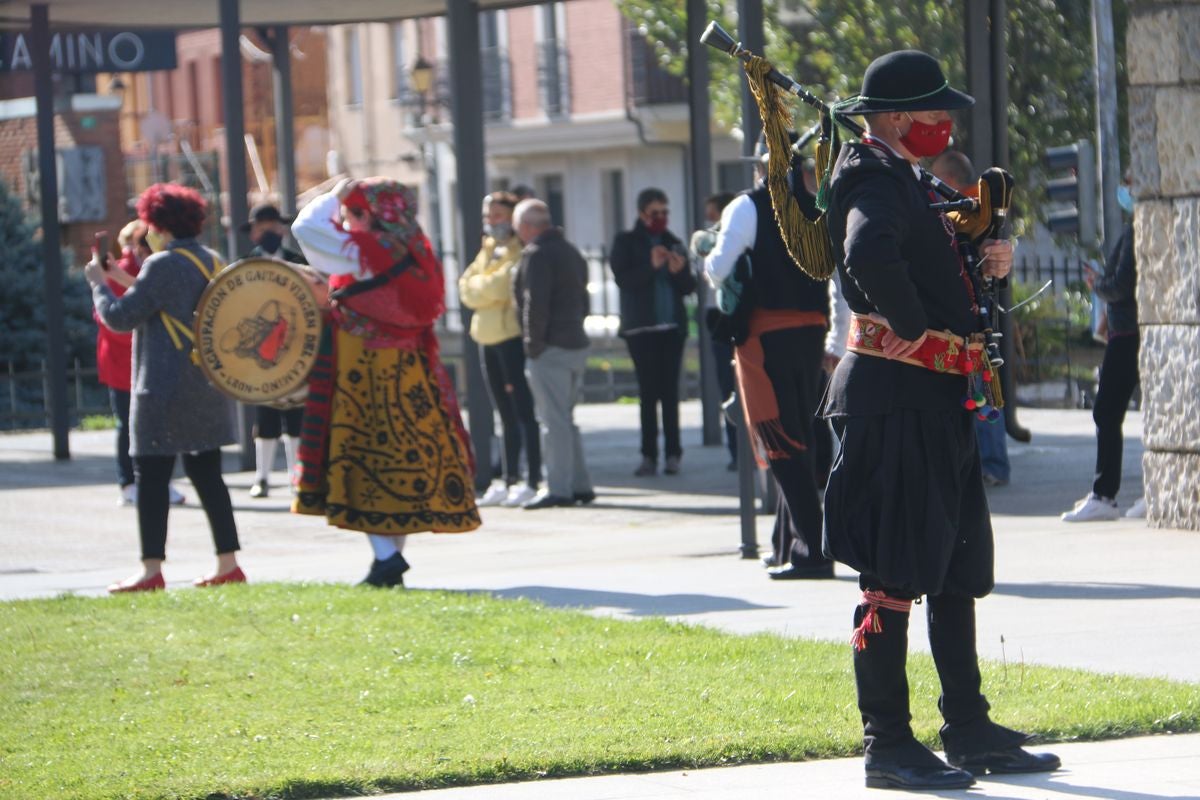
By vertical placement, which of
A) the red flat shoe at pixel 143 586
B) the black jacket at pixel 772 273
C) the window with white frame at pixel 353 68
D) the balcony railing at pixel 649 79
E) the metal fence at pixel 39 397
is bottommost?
the red flat shoe at pixel 143 586

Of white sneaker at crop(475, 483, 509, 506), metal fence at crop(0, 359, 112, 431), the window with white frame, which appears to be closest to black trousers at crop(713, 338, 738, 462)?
white sneaker at crop(475, 483, 509, 506)

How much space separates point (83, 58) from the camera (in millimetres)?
21609

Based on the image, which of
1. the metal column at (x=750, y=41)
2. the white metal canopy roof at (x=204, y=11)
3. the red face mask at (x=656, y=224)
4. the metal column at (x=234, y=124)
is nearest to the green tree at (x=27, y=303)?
the white metal canopy roof at (x=204, y=11)

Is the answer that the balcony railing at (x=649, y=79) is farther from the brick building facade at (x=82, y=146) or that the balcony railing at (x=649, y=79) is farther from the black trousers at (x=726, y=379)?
the black trousers at (x=726, y=379)

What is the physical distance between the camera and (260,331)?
10250 mm

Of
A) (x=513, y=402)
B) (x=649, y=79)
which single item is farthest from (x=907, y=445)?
(x=649, y=79)

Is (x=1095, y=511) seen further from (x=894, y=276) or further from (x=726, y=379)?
(x=894, y=276)

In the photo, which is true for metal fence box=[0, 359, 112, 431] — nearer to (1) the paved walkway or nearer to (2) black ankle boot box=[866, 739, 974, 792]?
(1) the paved walkway

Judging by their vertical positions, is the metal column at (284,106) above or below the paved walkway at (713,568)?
above

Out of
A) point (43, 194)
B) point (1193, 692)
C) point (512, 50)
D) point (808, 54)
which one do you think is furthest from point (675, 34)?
point (1193, 692)

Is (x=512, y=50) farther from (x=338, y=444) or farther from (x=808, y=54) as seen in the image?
(x=338, y=444)

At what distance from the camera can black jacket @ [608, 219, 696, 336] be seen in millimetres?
15172

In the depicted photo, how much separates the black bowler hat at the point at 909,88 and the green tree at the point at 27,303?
21.6 m

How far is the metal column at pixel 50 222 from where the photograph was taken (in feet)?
61.4
